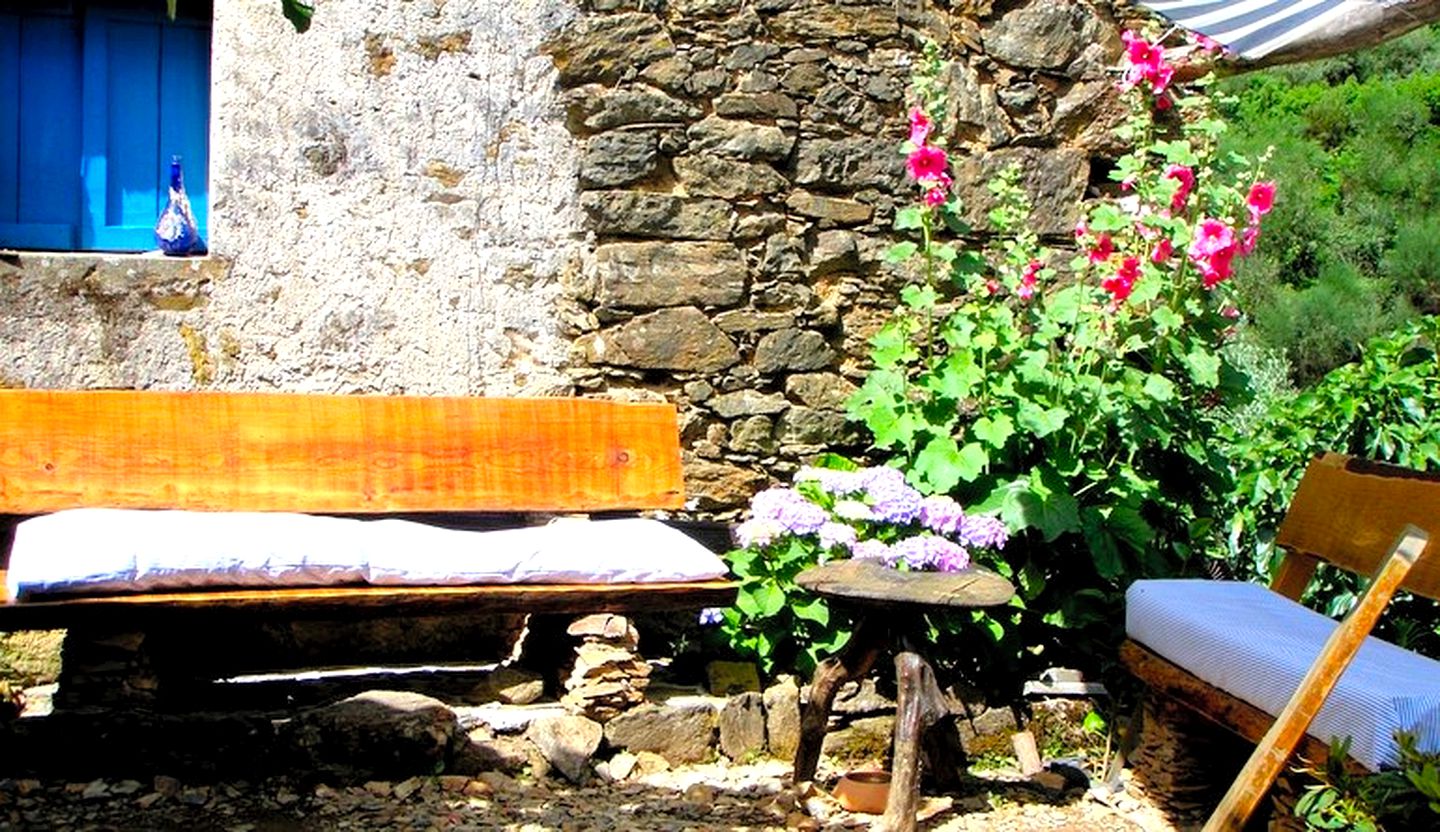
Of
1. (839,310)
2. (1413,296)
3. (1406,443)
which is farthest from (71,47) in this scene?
(1413,296)

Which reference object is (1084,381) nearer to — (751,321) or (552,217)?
(751,321)

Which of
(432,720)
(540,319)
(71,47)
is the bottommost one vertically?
(432,720)

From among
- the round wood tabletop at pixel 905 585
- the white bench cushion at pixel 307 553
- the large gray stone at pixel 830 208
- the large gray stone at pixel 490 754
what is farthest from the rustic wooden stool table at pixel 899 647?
the large gray stone at pixel 830 208

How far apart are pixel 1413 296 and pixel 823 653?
328 inches

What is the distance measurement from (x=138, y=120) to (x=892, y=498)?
8.52 ft

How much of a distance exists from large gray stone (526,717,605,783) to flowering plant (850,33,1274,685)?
1.24 m

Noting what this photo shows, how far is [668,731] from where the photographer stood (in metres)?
4.32

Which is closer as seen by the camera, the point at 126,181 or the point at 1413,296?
the point at 126,181

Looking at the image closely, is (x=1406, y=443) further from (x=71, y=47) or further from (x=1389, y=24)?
(x=71, y=47)

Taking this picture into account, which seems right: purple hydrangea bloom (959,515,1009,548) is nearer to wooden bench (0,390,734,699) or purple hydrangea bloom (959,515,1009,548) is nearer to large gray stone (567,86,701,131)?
wooden bench (0,390,734,699)

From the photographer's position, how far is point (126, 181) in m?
4.79

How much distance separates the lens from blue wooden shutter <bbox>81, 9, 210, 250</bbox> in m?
4.76

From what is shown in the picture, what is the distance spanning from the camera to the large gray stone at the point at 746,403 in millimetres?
5039

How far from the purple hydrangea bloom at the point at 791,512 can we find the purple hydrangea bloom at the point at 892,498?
15 cm
